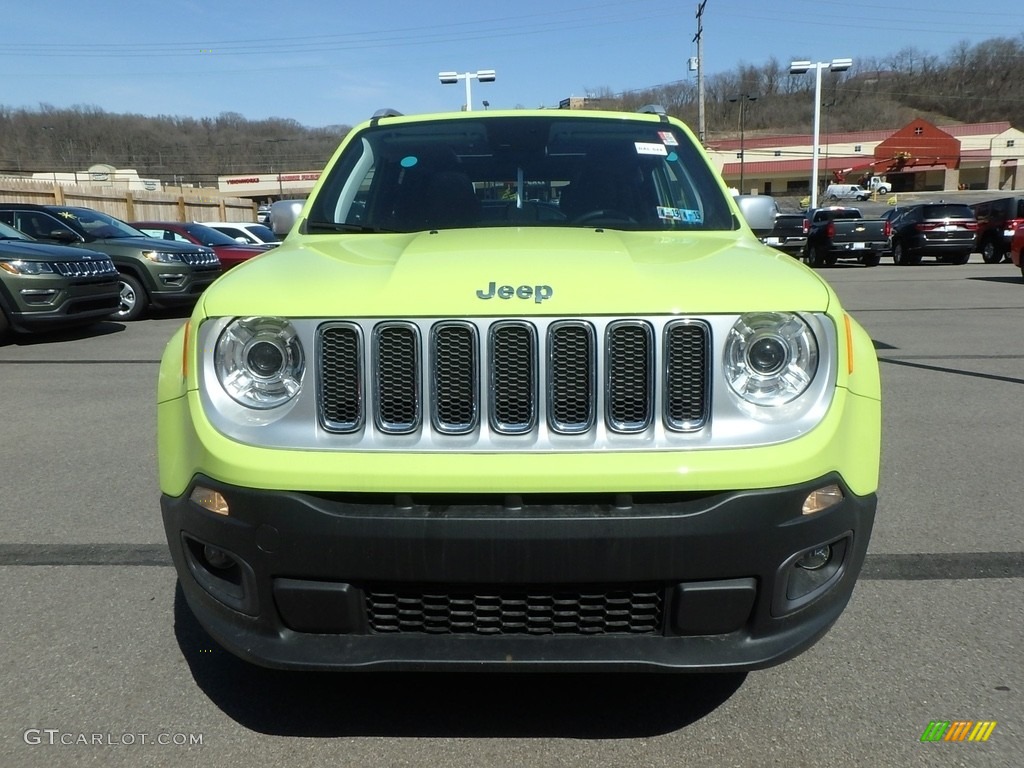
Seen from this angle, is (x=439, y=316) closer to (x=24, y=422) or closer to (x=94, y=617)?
(x=94, y=617)

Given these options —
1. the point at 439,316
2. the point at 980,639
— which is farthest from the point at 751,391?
the point at 980,639

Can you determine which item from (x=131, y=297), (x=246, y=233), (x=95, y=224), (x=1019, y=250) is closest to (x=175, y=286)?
(x=131, y=297)

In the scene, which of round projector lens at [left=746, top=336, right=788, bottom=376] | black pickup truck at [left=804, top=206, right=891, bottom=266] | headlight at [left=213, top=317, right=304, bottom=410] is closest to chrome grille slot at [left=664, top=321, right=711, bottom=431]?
round projector lens at [left=746, top=336, right=788, bottom=376]

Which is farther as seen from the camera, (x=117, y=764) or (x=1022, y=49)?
(x=1022, y=49)

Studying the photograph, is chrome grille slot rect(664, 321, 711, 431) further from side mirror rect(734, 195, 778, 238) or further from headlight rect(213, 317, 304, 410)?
side mirror rect(734, 195, 778, 238)

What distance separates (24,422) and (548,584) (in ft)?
18.6

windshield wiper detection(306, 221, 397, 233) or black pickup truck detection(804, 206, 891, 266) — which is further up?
windshield wiper detection(306, 221, 397, 233)

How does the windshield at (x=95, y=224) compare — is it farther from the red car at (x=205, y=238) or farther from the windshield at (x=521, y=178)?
the windshield at (x=521, y=178)

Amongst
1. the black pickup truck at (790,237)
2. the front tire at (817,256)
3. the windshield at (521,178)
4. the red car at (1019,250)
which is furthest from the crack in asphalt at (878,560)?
the black pickup truck at (790,237)

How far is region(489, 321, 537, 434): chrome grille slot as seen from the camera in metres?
2.21

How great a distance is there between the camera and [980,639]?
3.04 metres

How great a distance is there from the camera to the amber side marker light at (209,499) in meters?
2.22

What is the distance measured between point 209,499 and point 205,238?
621 inches
